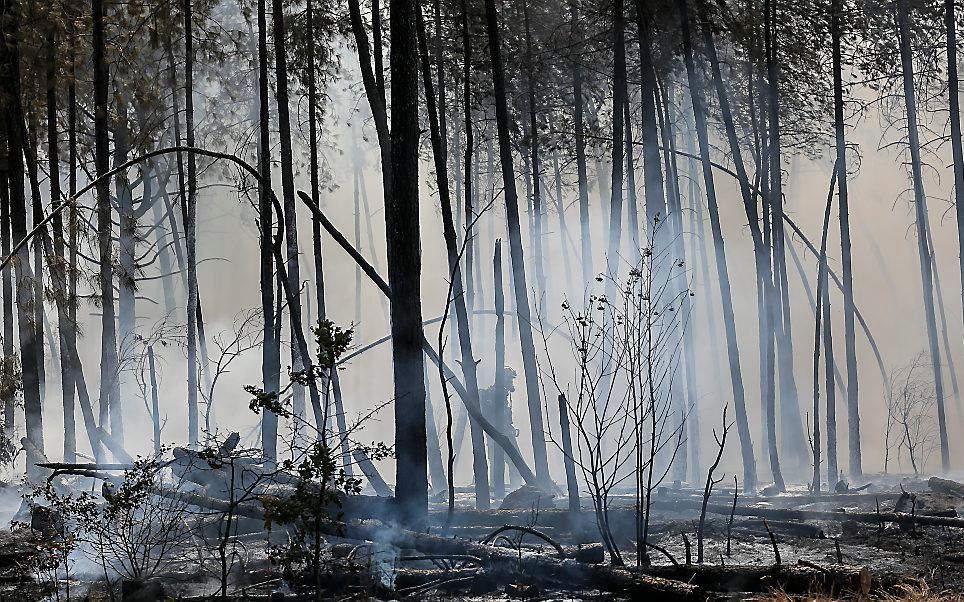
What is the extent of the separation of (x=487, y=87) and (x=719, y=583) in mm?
14815

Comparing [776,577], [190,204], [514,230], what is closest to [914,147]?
[514,230]

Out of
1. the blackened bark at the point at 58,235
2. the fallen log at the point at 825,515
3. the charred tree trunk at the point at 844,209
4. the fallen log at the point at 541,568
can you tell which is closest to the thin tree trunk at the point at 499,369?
the fallen log at the point at 825,515

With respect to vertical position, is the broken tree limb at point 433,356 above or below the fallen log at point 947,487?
above

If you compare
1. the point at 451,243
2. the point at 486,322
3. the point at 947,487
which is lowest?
the point at 947,487

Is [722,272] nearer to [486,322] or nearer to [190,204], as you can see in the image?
[190,204]

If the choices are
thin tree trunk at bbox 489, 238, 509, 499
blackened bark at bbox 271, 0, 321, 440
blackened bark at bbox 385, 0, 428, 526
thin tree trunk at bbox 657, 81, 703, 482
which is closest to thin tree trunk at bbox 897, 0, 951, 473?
thin tree trunk at bbox 657, 81, 703, 482

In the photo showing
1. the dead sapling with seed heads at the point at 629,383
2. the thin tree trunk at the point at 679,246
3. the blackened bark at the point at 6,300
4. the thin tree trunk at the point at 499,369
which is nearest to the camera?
the dead sapling with seed heads at the point at 629,383

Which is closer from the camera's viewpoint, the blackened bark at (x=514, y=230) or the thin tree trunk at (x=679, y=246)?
the blackened bark at (x=514, y=230)

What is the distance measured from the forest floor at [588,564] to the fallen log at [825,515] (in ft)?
0.06

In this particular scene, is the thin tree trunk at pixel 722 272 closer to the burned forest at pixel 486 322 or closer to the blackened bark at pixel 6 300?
the burned forest at pixel 486 322

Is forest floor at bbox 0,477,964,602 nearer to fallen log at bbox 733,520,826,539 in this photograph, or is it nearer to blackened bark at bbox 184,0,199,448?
fallen log at bbox 733,520,826,539

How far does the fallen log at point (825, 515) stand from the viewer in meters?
9.79

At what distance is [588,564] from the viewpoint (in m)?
7.47

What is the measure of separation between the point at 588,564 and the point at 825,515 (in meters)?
5.06
